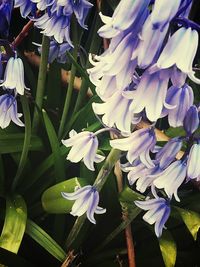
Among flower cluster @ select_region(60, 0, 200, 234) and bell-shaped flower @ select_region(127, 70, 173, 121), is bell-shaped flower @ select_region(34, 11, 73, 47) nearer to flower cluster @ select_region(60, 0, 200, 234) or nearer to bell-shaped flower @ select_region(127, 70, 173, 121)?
flower cluster @ select_region(60, 0, 200, 234)

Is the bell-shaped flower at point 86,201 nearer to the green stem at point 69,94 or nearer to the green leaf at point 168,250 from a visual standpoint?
the green leaf at point 168,250

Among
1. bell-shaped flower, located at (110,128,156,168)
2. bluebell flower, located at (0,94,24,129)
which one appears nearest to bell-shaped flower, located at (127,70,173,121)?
bell-shaped flower, located at (110,128,156,168)

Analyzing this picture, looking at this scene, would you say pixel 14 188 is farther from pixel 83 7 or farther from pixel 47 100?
pixel 83 7

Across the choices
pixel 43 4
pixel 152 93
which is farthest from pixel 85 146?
pixel 43 4

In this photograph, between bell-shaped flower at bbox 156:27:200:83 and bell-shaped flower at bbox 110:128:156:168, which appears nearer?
bell-shaped flower at bbox 156:27:200:83

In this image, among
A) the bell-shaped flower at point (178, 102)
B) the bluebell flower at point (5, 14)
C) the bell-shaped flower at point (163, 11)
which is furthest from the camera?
the bluebell flower at point (5, 14)

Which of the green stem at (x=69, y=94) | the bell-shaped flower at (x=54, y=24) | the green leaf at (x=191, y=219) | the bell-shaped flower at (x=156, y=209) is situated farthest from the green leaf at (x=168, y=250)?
the bell-shaped flower at (x=54, y=24)

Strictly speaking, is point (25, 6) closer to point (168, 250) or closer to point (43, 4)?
point (43, 4)

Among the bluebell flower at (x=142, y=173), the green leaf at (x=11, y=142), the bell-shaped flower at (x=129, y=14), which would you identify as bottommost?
the green leaf at (x=11, y=142)
